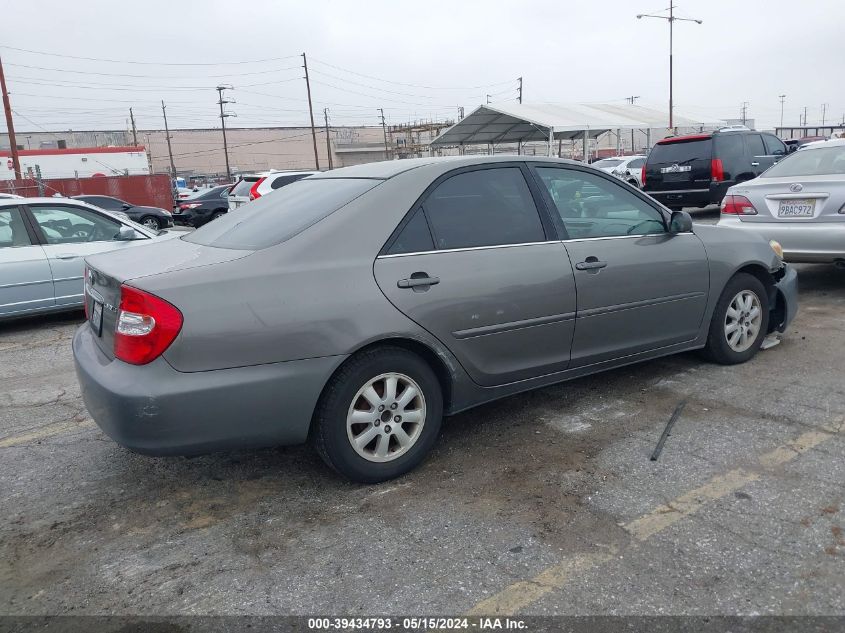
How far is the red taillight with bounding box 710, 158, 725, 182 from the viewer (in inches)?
512

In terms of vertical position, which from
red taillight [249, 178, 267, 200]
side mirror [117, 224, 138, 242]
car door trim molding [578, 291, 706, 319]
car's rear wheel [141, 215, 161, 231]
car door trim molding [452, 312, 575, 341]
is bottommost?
car door trim molding [578, 291, 706, 319]

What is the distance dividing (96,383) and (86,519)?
0.62 meters

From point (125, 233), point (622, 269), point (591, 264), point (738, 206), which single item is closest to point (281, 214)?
point (591, 264)

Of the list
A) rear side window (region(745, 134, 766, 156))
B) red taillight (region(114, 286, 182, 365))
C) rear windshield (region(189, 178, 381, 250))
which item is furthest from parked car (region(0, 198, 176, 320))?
rear side window (region(745, 134, 766, 156))

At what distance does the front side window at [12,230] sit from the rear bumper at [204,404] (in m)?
4.75

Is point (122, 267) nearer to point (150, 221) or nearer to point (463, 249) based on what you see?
point (463, 249)

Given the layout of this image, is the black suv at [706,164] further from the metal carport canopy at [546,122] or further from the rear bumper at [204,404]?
the rear bumper at [204,404]

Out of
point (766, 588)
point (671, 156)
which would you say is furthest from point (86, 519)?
point (671, 156)

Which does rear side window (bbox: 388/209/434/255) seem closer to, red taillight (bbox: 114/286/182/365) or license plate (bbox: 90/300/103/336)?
red taillight (bbox: 114/286/182/365)

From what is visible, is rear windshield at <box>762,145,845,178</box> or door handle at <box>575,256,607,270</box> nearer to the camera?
door handle at <box>575,256,607,270</box>

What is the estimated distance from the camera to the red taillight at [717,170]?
512 inches

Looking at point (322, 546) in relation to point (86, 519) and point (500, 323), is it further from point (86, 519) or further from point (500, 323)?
point (500, 323)

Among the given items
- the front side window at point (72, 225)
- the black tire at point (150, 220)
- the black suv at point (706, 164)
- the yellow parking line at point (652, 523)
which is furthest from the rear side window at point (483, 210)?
the black tire at point (150, 220)

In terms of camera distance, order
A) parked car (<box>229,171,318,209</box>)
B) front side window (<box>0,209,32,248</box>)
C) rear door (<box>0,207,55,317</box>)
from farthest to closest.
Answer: parked car (<box>229,171,318,209</box>) < front side window (<box>0,209,32,248</box>) < rear door (<box>0,207,55,317</box>)
